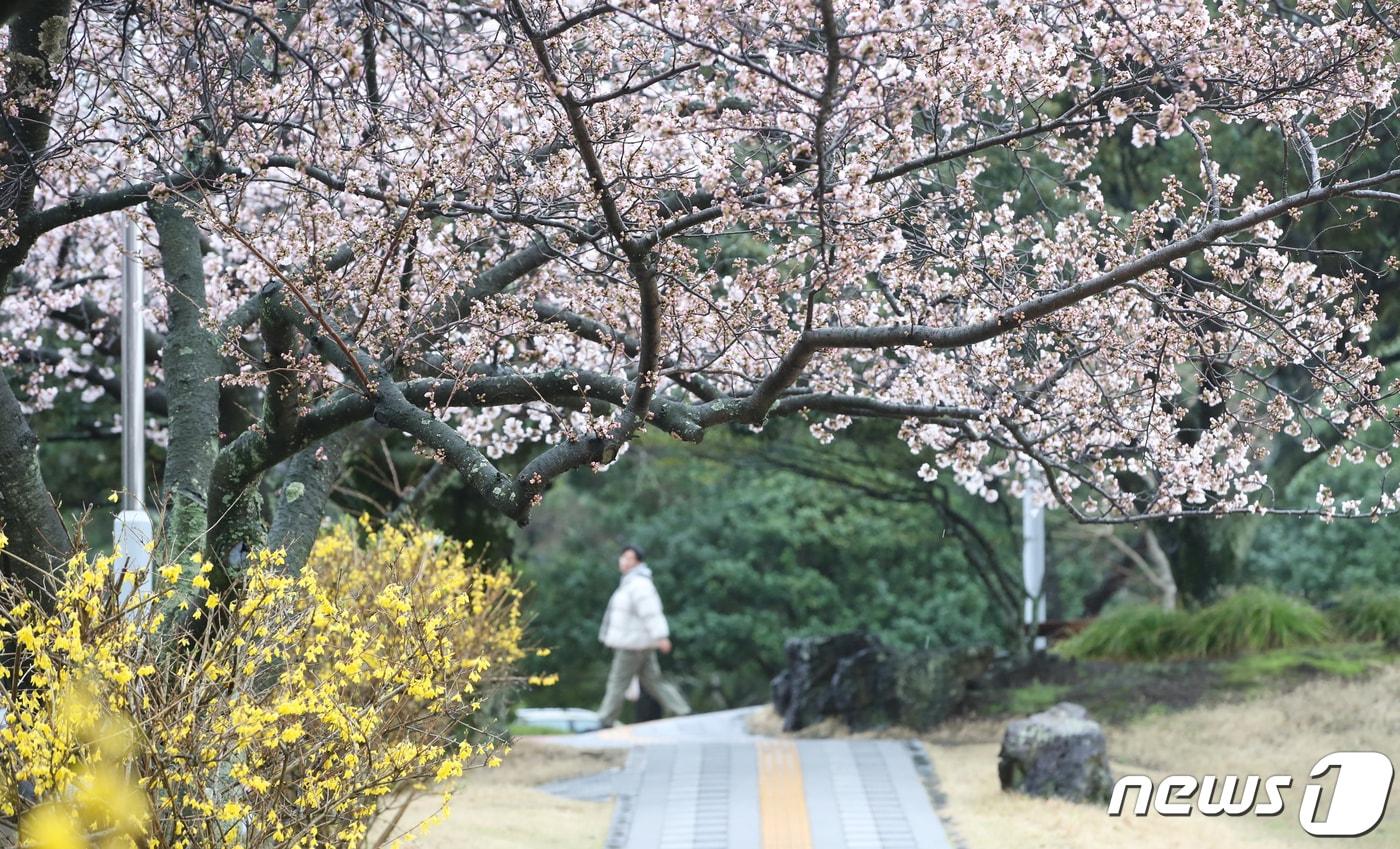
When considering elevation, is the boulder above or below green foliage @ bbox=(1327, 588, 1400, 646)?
below

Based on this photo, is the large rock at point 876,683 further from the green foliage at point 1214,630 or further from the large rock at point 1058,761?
the large rock at point 1058,761

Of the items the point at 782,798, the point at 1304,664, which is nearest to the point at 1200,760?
the point at 1304,664

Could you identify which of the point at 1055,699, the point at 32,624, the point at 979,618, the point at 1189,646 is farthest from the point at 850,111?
the point at 979,618

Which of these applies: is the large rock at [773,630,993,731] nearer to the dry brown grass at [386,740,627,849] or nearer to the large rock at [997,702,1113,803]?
the dry brown grass at [386,740,627,849]

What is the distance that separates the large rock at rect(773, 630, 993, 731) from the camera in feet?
40.3

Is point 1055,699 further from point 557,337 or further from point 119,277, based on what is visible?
point 119,277

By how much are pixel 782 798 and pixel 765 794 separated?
0.17 meters

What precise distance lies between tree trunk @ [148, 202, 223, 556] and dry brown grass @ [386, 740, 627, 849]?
2259mm

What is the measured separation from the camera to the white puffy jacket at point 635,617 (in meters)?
13.3

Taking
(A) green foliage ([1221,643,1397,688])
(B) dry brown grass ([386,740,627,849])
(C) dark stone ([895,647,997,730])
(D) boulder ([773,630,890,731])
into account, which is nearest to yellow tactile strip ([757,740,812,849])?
(D) boulder ([773,630,890,731])

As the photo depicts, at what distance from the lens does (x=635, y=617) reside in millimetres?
13500

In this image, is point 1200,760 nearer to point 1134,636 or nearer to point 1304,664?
point 1304,664

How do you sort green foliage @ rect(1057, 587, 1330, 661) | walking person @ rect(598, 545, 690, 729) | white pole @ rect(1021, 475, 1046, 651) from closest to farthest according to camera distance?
green foliage @ rect(1057, 587, 1330, 661) < walking person @ rect(598, 545, 690, 729) < white pole @ rect(1021, 475, 1046, 651)
